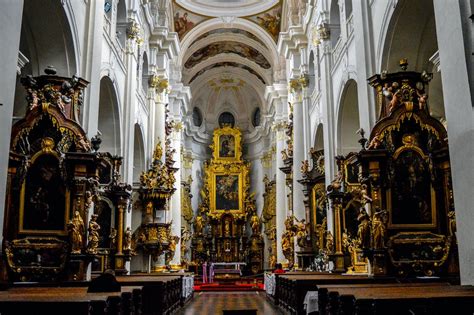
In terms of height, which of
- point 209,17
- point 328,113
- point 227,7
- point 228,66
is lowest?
point 328,113

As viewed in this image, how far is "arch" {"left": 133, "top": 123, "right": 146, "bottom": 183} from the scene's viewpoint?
17.3m

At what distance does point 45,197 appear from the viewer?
8.52m

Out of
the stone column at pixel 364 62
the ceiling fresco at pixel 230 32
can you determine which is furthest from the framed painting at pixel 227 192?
the stone column at pixel 364 62

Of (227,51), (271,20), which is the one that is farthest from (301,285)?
(227,51)

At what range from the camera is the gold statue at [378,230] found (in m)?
8.02

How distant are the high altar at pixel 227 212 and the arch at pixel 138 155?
1247 centimetres

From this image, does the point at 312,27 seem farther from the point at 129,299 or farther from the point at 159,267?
the point at 129,299

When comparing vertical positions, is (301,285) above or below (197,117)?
below

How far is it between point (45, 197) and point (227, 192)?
22303mm

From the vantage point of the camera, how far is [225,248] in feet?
95.8

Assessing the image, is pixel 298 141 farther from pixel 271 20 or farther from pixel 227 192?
pixel 227 192

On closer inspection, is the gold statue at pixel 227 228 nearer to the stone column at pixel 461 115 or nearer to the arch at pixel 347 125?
the arch at pixel 347 125

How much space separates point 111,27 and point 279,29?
13703 millimetres

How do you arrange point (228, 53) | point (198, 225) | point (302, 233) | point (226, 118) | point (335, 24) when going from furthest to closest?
point (226, 118)
point (198, 225)
point (228, 53)
point (302, 233)
point (335, 24)
